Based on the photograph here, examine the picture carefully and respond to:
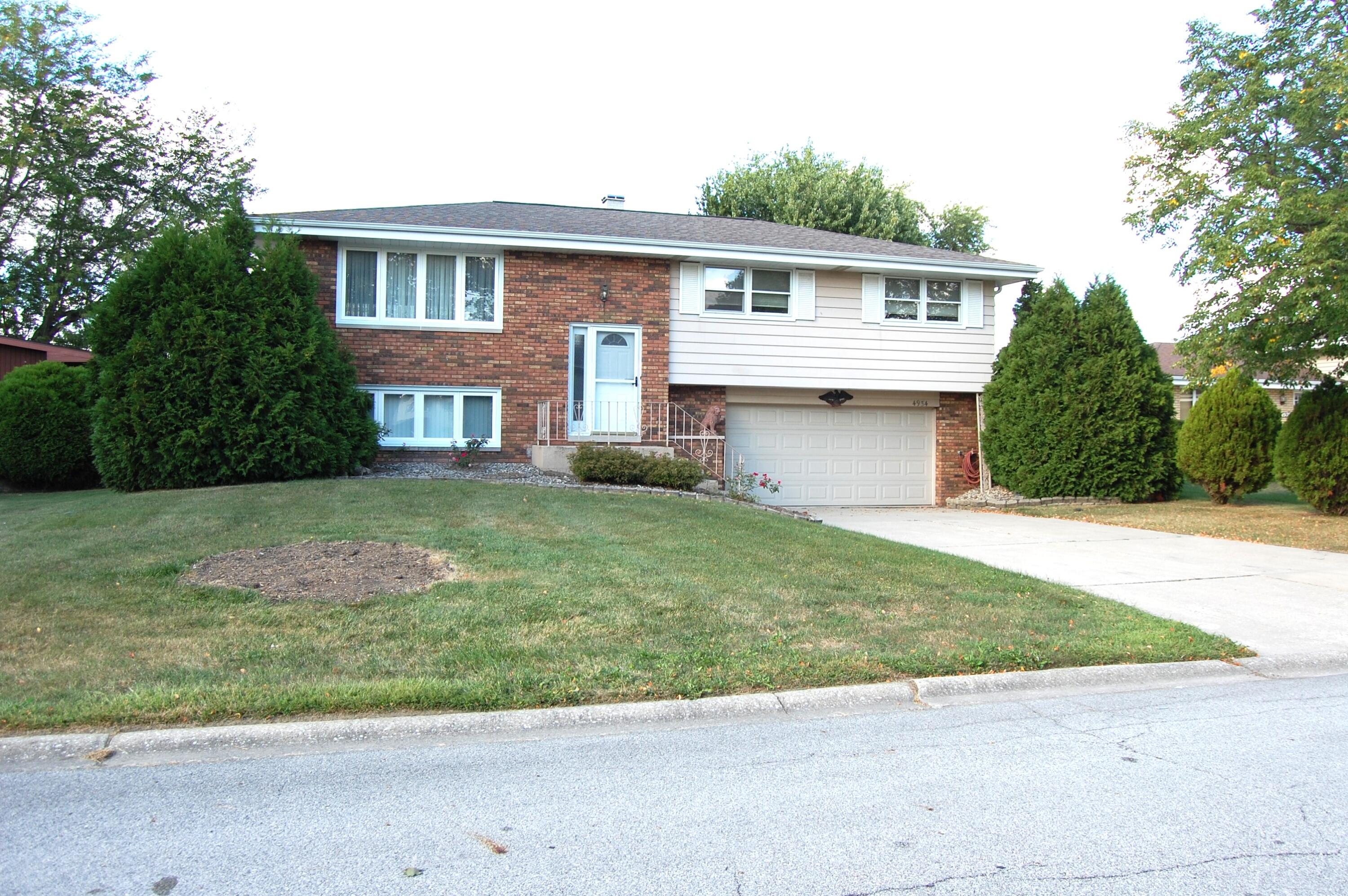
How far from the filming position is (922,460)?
19.5m

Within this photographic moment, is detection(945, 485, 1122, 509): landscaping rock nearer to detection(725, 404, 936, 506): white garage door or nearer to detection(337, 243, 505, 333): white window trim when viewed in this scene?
detection(725, 404, 936, 506): white garage door

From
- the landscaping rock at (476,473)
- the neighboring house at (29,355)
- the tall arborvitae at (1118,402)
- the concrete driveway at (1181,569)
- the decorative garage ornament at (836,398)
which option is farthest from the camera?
the neighboring house at (29,355)

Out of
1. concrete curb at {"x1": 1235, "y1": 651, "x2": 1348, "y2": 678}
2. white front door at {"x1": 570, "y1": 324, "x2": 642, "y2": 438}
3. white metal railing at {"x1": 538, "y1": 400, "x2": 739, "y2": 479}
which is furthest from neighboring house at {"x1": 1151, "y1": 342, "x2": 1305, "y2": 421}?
concrete curb at {"x1": 1235, "y1": 651, "x2": 1348, "y2": 678}

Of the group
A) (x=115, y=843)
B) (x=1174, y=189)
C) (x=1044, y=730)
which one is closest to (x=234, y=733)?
(x=115, y=843)

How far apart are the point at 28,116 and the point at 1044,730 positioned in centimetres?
2981

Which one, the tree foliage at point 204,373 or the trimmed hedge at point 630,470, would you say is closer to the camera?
the tree foliage at point 204,373

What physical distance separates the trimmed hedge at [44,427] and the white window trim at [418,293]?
4803 mm

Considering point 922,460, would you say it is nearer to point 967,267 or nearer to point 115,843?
point 967,267

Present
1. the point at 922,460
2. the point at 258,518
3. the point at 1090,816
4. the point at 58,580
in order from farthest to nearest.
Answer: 1. the point at 922,460
2. the point at 258,518
3. the point at 58,580
4. the point at 1090,816

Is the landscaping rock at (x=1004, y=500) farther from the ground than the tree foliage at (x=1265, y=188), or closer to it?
closer to it

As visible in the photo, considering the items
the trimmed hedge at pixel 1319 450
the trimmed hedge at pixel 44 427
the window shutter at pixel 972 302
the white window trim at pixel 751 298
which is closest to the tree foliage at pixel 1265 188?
the trimmed hedge at pixel 1319 450

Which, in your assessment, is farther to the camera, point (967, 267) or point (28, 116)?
point (28, 116)

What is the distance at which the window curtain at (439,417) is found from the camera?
16.1 m

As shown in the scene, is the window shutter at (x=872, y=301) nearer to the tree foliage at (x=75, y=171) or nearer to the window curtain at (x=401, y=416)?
the window curtain at (x=401, y=416)
